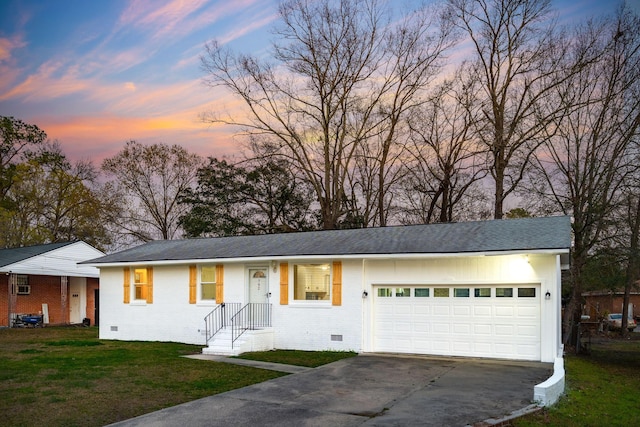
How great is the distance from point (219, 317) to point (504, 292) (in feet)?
29.7

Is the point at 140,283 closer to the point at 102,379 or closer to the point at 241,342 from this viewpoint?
the point at 241,342

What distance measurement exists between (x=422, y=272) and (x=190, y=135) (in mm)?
22914

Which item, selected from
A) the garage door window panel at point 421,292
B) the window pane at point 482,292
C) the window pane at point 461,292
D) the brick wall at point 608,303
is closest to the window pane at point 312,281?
the garage door window panel at point 421,292

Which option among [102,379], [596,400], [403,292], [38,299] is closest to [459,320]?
[403,292]

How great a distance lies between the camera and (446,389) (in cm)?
1084

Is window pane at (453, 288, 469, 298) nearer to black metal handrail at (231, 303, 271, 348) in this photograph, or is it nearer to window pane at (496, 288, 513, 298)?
window pane at (496, 288, 513, 298)

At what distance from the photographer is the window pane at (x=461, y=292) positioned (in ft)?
51.0

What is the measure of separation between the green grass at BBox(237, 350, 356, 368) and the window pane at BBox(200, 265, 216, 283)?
373 centimetres

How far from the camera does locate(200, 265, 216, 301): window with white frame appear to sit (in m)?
19.5

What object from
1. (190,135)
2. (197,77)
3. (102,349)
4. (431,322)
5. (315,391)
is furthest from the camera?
(190,135)

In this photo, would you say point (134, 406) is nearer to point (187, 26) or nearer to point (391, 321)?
point (391, 321)

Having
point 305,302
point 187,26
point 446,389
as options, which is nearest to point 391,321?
point 305,302

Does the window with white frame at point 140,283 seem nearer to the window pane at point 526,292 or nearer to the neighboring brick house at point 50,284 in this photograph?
the neighboring brick house at point 50,284

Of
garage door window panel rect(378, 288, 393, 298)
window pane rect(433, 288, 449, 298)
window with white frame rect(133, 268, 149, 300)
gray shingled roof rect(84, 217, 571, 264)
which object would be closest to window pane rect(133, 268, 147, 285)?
window with white frame rect(133, 268, 149, 300)
